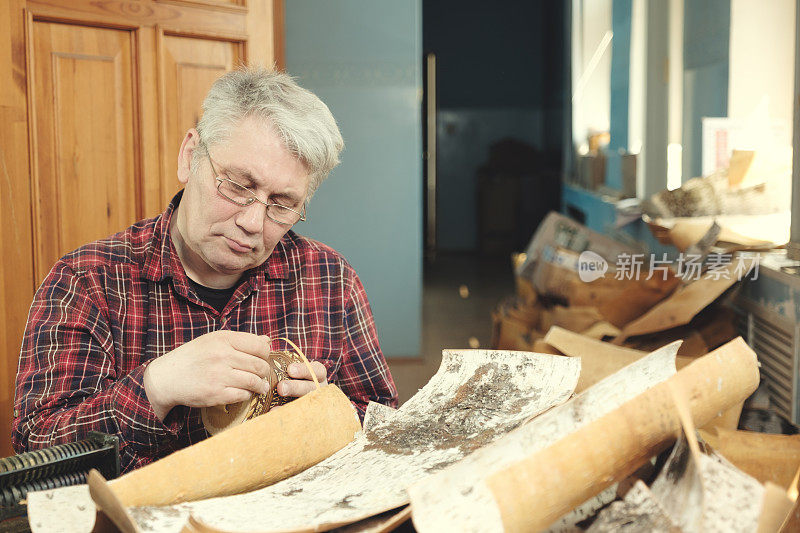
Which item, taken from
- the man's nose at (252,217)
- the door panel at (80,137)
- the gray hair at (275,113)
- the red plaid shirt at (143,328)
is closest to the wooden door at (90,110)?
the door panel at (80,137)

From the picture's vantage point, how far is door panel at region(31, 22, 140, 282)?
2330 mm

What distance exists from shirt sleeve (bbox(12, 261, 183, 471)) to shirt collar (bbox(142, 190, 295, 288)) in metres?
0.11

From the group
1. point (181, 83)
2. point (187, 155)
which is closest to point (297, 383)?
point (187, 155)

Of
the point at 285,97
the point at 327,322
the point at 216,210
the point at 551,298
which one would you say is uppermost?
the point at 285,97

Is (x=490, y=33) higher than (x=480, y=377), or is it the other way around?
(x=490, y=33)

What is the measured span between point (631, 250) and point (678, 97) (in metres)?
1.21

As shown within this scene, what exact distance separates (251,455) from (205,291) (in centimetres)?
88

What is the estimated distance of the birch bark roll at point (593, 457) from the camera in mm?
562

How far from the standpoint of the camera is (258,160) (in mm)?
1351

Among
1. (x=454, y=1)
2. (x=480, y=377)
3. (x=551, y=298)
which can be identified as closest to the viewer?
Result: (x=480, y=377)

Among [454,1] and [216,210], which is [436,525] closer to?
[216,210]

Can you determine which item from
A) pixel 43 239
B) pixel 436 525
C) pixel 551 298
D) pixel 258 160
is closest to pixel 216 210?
pixel 258 160

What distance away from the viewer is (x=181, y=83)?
264cm

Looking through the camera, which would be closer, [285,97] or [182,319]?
[285,97]
